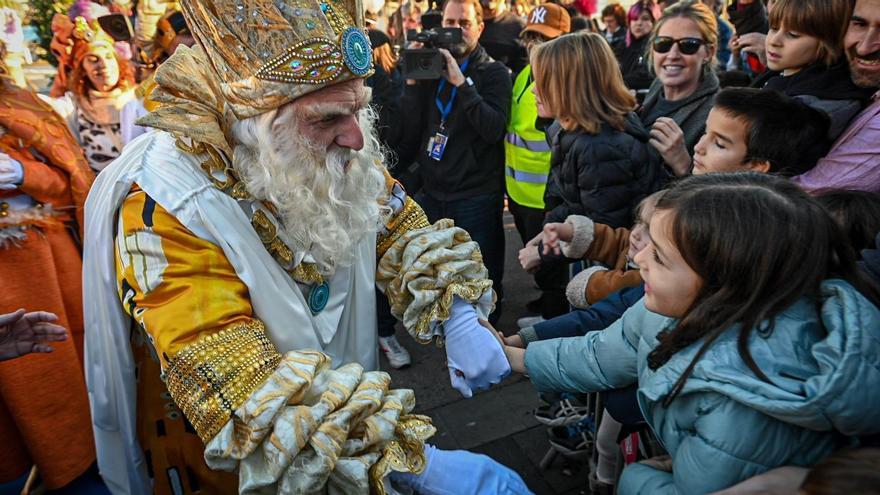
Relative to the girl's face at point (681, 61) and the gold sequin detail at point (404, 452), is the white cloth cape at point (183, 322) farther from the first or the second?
the girl's face at point (681, 61)

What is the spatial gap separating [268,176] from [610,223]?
179 centimetres

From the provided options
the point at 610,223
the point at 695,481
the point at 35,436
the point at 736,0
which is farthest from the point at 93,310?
the point at 736,0

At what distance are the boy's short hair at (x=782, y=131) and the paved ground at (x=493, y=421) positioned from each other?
1604 millimetres

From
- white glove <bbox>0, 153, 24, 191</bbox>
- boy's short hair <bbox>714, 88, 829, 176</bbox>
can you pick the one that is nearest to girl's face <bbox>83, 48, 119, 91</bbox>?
white glove <bbox>0, 153, 24, 191</bbox>

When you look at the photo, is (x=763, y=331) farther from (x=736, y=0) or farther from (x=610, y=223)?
(x=736, y=0)

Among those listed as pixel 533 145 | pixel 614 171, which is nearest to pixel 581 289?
pixel 614 171

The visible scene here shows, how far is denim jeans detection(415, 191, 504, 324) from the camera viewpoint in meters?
3.96

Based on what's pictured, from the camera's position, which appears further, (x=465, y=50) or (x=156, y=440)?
(x=465, y=50)

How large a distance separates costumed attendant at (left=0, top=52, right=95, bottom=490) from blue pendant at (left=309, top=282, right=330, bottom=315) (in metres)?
1.50

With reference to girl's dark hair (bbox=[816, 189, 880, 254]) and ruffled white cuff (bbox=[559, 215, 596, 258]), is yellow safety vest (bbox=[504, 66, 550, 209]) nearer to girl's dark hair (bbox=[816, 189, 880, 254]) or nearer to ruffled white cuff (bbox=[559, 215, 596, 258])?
ruffled white cuff (bbox=[559, 215, 596, 258])

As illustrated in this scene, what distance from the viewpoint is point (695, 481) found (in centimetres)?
129

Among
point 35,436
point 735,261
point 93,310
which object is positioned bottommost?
point 35,436

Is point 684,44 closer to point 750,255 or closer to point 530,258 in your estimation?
point 530,258

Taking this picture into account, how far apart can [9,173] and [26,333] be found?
1090 mm
